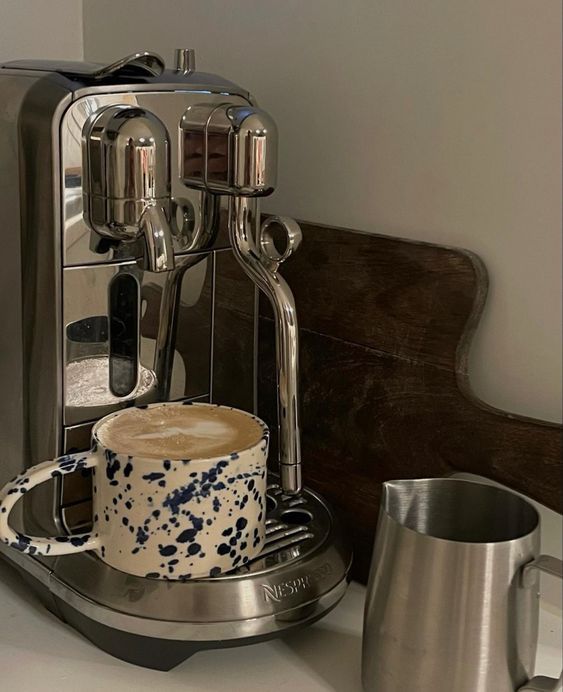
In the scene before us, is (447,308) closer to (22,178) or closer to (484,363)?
(484,363)

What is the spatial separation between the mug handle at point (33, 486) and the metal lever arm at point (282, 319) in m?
0.13

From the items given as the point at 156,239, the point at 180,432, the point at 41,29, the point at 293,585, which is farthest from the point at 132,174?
the point at 41,29

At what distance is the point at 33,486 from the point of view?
0.61 m

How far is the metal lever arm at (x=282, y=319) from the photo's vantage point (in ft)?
2.16

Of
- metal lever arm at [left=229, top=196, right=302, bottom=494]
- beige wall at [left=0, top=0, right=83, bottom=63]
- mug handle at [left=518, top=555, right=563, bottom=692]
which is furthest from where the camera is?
beige wall at [left=0, top=0, right=83, bottom=63]

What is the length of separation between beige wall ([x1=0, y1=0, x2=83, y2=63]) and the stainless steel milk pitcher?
0.58m

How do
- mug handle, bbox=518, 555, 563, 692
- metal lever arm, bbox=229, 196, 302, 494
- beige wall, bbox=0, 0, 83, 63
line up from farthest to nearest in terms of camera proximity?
beige wall, bbox=0, 0, 83, 63 → metal lever arm, bbox=229, 196, 302, 494 → mug handle, bbox=518, 555, 563, 692

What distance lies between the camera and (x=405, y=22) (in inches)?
27.5

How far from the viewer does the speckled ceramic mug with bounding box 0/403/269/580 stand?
599 millimetres

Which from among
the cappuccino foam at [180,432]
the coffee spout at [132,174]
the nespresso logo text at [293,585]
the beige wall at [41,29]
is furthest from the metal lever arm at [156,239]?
the beige wall at [41,29]

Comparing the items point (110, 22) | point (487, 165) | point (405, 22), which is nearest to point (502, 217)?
point (487, 165)

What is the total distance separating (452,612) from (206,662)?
19 cm

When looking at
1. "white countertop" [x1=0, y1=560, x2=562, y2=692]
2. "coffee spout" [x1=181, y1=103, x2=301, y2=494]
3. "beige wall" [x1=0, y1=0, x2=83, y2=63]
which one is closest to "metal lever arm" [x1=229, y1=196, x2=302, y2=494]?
"coffee spout" [x1=181, y1=103, x2=301, y2=494]

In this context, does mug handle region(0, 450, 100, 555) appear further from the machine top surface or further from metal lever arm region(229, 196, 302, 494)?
the machine top surface
